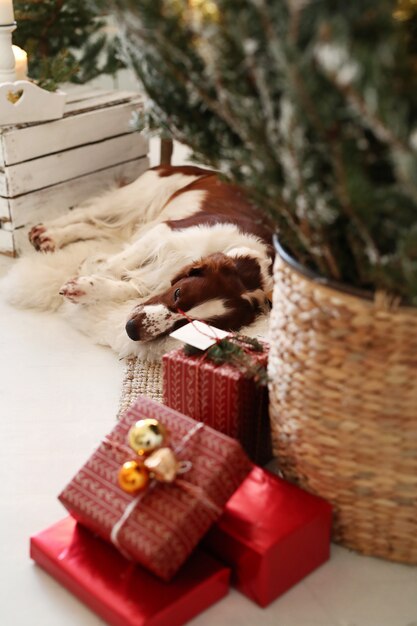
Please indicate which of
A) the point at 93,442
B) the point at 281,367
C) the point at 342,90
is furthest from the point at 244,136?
the point at 93,442

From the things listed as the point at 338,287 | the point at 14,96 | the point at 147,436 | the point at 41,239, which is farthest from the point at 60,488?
the point at 14,96

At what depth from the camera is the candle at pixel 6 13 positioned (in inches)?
96.8

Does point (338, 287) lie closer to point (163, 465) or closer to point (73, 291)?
point (163, 465)

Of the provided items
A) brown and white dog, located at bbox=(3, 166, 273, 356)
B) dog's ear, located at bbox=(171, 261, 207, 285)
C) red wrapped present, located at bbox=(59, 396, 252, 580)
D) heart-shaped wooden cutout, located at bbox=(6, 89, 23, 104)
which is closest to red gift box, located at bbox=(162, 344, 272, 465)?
red wrapped present, located at bbox=(59, 396, 252, 580)

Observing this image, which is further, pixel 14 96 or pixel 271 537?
pixel 14 96

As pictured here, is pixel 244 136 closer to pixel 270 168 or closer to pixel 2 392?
pixel 270 168

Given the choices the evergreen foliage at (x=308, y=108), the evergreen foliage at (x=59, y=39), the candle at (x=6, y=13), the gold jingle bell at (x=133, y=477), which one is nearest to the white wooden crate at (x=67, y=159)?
the evergreen foliage at (x=59, y=39)

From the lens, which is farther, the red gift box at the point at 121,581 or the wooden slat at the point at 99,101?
the wooden slat at the point at 99,101

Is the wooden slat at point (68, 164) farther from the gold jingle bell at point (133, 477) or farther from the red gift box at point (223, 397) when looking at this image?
the gold jingle bell at point (133, 477)

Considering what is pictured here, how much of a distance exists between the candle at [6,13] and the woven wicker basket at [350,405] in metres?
1.55

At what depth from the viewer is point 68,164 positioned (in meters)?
2.74

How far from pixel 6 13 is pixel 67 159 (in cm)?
48

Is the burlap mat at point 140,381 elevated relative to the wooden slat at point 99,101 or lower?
lower

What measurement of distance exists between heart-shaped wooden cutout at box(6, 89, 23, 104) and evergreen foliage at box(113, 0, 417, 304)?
137cm
